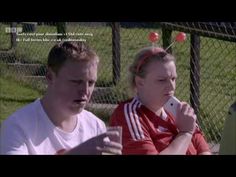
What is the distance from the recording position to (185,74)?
5.57 metres

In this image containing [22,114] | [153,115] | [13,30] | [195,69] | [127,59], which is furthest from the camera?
[13,30]

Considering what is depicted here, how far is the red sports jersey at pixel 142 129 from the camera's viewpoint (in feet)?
7.98

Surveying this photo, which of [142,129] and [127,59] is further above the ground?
[142,129]

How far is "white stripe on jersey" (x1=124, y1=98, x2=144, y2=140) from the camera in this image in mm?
2436

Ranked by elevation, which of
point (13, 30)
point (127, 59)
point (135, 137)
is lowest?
point (127, 59)

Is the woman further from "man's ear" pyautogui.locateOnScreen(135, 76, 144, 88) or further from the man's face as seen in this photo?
the man's face

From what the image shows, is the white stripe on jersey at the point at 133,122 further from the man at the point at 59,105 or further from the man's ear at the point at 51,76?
the man's ear at the point at 51,76

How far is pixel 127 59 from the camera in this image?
668 cm

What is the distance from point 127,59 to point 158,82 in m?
4.17

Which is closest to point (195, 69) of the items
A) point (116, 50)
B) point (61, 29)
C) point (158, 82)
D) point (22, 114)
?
point (116, 50)

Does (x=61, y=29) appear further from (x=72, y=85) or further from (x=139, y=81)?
(x=72, y=85)

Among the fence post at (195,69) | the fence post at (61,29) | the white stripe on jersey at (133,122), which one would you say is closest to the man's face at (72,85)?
the white stripe on jersey at (133,122)
